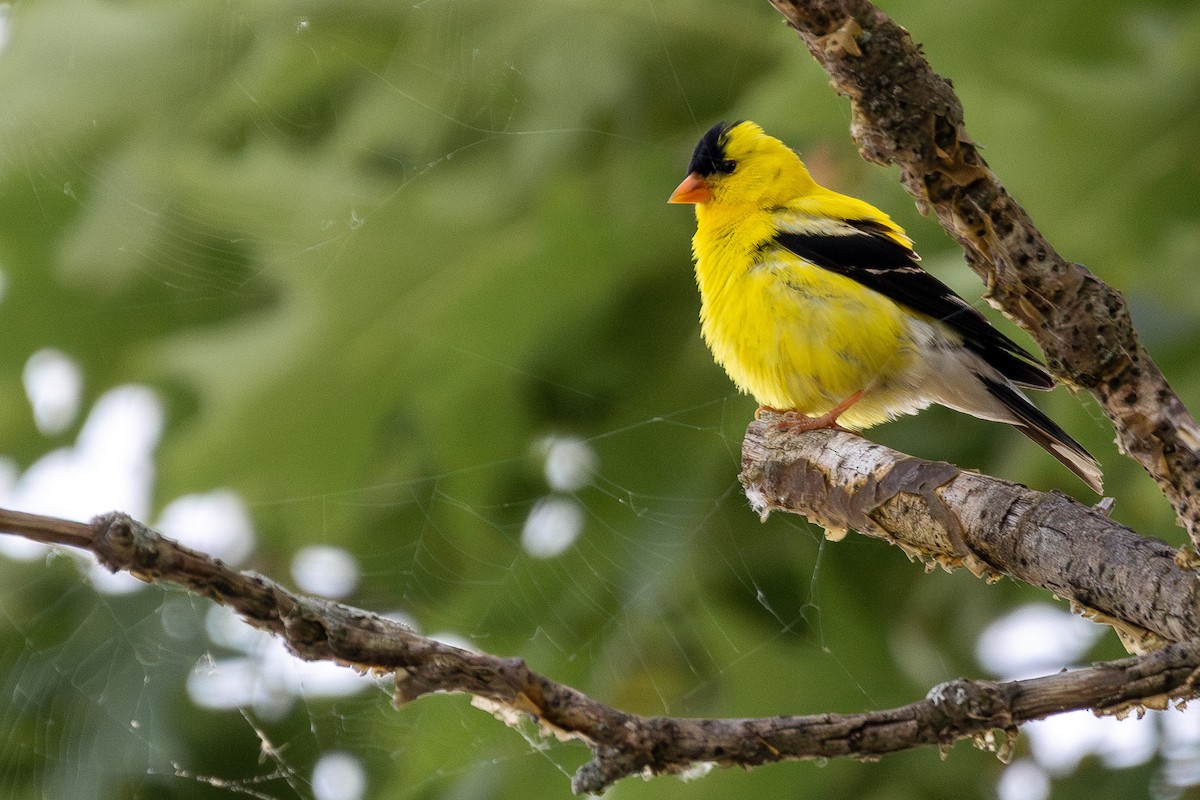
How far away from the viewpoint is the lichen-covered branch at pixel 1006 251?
2.93 feet

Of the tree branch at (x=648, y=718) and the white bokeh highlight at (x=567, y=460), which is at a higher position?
the white bokeh highlight at (x=567, y=460)

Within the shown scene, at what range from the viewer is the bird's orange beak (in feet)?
8.11

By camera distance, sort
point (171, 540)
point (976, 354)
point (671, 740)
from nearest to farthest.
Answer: point (171, 540)
point (671, 740)
point (976, 354)

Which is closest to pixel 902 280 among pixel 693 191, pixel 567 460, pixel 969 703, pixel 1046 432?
pixel 1046 432

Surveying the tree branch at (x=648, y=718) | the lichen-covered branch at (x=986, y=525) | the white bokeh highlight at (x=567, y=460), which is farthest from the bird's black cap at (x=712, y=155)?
the tree branch at (x=648, y=718)

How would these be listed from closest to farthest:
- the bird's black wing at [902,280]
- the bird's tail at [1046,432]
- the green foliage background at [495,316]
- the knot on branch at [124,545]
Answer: the knot on branch at [124,545] → the bird's tail at [1046,432] → the bird's black wing at [902,280] → the green foliage background at [495,316]

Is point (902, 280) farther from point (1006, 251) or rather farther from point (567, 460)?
point (1006, 251)

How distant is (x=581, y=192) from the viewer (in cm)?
243

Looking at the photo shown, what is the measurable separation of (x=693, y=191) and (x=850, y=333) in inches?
21.5

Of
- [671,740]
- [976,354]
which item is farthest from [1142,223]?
[671,740]

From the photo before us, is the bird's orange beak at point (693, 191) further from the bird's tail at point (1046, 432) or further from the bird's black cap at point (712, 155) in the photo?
the bird's tail at point (1046, 432)

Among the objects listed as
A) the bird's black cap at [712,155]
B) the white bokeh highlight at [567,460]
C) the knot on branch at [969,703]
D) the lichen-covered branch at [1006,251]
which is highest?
the bird's black cap at [712,155]

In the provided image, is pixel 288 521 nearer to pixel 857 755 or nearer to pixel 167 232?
pixel 167 232

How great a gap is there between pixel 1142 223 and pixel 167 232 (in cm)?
205
